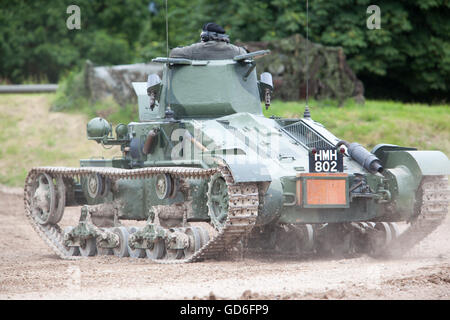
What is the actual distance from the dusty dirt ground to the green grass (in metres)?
8.25

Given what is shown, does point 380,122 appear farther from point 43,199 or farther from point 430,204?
point 430,204

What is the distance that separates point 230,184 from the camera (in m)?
10.7

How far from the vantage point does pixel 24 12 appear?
3728 cm

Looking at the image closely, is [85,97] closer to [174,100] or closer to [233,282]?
[174,100]

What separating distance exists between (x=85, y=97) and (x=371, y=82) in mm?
9474

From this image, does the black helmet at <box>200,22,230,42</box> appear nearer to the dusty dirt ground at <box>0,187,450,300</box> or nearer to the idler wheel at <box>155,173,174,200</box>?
the idler wheel at <box>155,173,174,200</box>

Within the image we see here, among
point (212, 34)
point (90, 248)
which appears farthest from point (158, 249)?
point (212, 34)

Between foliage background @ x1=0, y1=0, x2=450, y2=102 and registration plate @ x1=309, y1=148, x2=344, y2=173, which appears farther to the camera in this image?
foliage background @ x1=0, y1=0, x2=450, y2=102

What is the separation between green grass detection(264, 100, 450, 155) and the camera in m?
21.4

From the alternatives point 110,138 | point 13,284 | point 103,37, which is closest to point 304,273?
point 13,284

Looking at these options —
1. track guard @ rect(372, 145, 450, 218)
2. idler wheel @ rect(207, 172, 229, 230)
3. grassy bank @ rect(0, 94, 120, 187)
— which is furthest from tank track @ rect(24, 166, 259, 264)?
grassy bank @ rect(0, 94, 120, 187)

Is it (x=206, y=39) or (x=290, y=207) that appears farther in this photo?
(x=206, y=39)

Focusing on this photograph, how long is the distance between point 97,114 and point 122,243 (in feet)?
42.7
